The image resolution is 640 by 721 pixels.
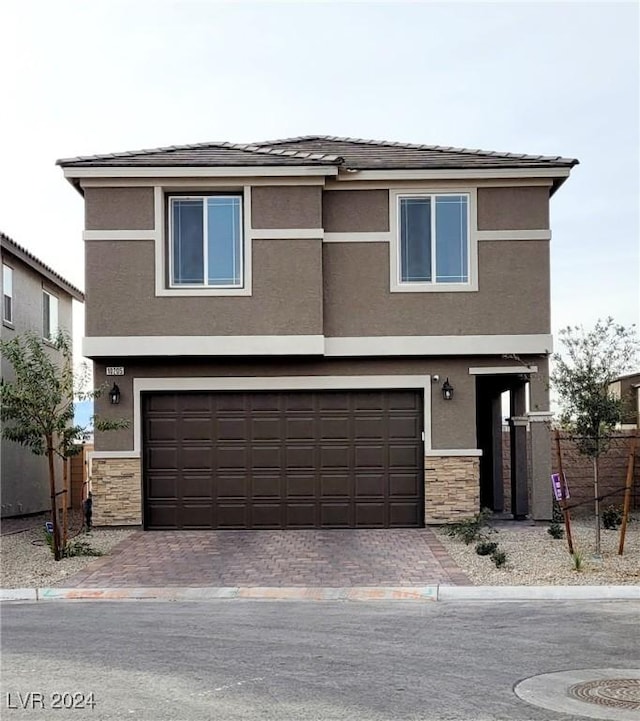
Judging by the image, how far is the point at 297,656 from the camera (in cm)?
875

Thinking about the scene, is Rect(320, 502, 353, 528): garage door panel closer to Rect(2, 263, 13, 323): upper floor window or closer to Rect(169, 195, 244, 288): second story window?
Rect(169, 195, 244, 288): second story window

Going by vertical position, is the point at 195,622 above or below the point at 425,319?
below

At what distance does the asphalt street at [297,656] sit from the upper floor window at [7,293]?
10673mm

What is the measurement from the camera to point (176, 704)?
23.5ft

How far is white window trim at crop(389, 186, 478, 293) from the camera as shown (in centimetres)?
1820

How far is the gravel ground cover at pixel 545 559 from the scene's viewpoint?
12.8 meters

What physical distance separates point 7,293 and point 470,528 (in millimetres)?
11407

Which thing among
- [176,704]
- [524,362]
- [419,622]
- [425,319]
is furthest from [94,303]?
[176,704]

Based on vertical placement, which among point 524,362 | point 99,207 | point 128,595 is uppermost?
point 99,207

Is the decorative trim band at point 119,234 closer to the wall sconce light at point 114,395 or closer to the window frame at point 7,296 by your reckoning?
the wall sconce light at point 114,395

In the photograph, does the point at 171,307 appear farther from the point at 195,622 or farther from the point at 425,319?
the point at 195,622

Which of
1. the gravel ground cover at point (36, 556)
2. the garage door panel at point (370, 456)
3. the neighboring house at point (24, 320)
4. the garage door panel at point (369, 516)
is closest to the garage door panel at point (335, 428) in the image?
the garage door panel at point (370, 456)

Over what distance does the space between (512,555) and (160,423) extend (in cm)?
682

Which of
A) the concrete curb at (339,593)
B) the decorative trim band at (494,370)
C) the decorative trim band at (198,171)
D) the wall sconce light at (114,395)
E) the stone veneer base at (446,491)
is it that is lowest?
the concrete curb at (339,593)
